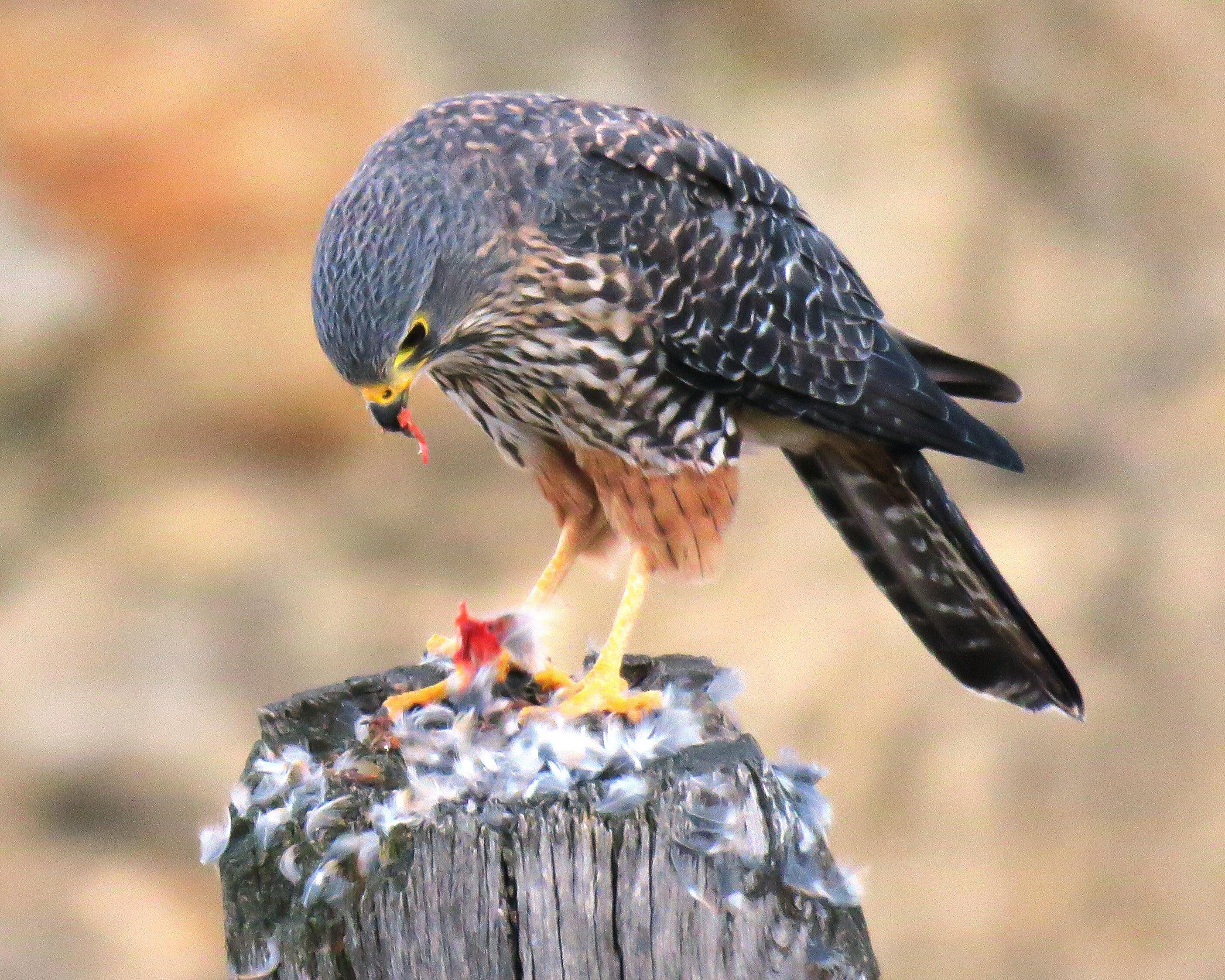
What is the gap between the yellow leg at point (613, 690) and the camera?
245 cm

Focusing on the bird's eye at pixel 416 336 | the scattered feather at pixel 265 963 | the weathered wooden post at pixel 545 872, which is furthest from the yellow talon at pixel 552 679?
the scattered feather at pixel 265 963

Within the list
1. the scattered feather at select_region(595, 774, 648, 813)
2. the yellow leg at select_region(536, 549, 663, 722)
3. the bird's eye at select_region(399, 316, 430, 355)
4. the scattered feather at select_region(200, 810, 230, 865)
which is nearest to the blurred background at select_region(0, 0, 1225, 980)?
the yellow leg at select_region(536, 549, 663, 722)

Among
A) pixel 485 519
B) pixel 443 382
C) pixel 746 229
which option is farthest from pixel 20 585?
pixel 746 229

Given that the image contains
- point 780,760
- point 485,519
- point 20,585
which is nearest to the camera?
point 780,760

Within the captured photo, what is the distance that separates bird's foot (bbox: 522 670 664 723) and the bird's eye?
2.13 feet

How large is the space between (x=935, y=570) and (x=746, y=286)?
808 millimetres

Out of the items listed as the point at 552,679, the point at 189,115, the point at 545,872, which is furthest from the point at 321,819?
A: the point at 189,115

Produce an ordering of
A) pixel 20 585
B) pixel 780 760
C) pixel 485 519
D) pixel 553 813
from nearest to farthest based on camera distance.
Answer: pixel 553 813
pixel 780 760
pixel 20 585
pixel 485 519

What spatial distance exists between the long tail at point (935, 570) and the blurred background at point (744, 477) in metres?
2.15

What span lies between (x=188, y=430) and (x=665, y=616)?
1.91m

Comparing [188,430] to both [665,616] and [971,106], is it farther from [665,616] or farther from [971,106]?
[971,106]

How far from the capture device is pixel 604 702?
247 centimetres

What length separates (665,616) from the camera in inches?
211

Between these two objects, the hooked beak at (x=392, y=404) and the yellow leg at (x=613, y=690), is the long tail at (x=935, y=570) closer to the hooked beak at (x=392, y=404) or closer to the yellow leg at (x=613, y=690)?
the yellow leg at (x=613, y=690)
